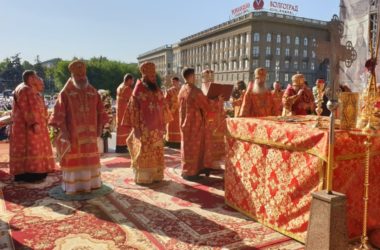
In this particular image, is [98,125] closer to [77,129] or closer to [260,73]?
[77,129]

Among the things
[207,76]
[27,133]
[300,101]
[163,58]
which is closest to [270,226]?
[300,101]

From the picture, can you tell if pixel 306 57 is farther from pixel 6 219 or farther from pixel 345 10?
pixel 6 219

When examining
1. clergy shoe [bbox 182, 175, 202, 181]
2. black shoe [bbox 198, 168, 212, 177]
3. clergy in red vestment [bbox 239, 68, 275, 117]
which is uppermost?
clergy in red vestment [bbox 239, 68, 275, 117]

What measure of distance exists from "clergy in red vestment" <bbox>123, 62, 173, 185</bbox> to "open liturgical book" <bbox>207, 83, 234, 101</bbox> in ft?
2.99

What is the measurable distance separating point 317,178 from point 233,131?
1.41 m

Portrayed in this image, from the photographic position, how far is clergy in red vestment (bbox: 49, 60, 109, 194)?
5109 millimetres

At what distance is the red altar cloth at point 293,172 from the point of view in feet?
11.0

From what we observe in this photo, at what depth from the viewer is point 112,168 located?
7.22m

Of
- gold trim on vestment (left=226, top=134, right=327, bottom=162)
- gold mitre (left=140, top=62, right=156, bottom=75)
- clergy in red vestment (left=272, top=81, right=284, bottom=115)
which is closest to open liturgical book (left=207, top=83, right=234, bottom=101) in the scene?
gold mitre (left=140, top=62, right=156, bottom=75)

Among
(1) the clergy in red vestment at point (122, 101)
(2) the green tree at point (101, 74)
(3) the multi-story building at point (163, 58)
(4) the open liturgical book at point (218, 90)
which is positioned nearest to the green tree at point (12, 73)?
(2) the green tree at point (101, 74)

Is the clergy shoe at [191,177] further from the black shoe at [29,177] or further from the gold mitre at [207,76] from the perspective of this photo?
the black shoe at [29,177]

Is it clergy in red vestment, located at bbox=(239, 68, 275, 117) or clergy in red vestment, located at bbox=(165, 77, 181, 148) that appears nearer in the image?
clergy in red vestment, located at bbox=(239, 68, 275, 117)

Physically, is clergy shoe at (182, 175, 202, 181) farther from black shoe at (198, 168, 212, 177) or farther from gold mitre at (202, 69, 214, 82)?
gold mitre at (202, 69, 214, 82)

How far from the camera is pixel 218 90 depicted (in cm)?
601
